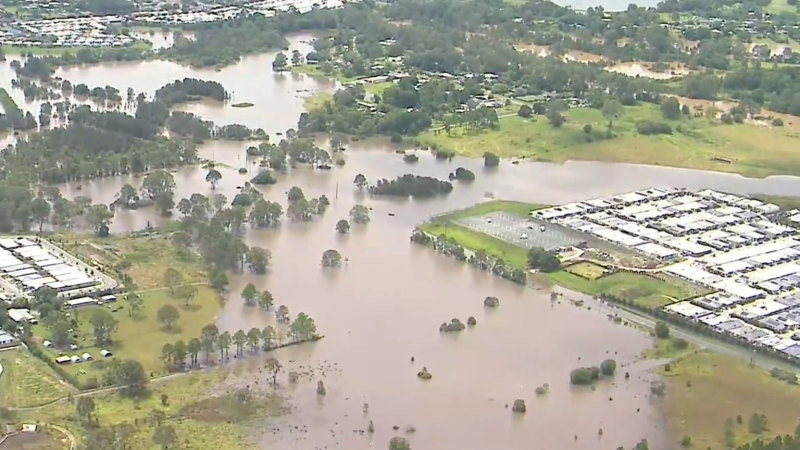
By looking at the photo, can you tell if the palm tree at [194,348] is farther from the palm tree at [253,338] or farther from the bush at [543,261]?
the bush at [543,261]

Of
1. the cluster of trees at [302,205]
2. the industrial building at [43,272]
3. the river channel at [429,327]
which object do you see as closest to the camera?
the river channel at [429,327]

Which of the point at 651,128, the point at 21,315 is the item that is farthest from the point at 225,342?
the point at 651,128

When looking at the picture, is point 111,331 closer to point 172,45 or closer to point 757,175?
point 757,175

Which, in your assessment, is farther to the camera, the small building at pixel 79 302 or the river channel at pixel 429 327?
the small building at pixel 79 302

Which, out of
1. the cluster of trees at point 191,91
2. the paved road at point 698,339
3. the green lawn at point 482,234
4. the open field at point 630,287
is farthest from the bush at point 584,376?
the cluster of trees at point 191,91

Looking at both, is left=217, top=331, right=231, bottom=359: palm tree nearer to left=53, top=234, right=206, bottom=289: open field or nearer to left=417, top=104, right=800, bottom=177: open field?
left=53, top=234, right=206, bottom=289: open field

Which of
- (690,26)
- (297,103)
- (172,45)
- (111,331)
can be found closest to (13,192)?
(111,331)

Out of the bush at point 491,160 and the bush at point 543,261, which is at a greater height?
the bush at point 543,261

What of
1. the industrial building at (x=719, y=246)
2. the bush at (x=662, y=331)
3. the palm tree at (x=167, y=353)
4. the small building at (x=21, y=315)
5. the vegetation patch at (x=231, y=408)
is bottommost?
the vegetation patch at (x=231, y=408)
